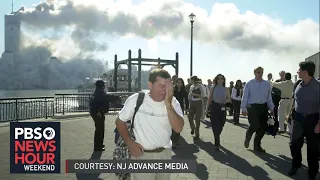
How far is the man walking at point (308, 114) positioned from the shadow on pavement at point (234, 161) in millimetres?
825

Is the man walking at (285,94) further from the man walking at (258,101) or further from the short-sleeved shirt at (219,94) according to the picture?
the short-sleeved shirt at (219,94)

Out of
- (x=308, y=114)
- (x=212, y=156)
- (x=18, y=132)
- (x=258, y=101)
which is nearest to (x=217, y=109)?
(x=258, y=101)

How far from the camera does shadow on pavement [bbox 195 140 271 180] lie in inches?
→ 210

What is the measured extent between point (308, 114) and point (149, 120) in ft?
11.2

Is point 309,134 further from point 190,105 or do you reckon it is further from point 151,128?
point 190,105

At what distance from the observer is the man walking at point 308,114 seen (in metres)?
4.88

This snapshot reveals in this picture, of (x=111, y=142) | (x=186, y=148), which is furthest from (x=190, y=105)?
(x=111, y=142)

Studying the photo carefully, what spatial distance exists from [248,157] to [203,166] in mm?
1403

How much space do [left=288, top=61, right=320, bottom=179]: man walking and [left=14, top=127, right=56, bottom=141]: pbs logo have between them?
13.8ft

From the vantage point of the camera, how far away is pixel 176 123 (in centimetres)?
266

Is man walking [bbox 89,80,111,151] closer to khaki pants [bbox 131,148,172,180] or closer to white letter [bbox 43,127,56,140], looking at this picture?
white letter [bbox 43,127,56,140]

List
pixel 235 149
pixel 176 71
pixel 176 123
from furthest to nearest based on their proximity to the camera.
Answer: pixel 176 71 → pixel 235 149 → pixel 176 123

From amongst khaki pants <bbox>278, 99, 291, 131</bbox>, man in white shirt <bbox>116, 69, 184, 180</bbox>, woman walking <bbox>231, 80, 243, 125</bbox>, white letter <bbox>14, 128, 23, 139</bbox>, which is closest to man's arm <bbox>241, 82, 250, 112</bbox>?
khaki pants <bbox>278, 99, 291, 131</bbox>

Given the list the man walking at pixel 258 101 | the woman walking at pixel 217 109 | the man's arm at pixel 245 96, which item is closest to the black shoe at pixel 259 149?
the man walking at pixel 258 101
